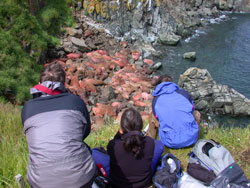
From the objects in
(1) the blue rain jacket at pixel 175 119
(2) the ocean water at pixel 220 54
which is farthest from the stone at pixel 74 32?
(1) the blue rain jacket at pixel 175 119

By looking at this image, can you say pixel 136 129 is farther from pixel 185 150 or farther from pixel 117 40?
pixel 117 40

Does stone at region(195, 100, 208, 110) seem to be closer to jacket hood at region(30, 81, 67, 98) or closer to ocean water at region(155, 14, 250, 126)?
ocean water at region(155, 14, 250, 126)

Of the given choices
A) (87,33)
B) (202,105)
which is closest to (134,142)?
(202,105)

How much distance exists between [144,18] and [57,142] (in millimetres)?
18485

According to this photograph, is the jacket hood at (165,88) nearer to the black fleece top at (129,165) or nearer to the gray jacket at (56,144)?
the black fleece top at (129,165)

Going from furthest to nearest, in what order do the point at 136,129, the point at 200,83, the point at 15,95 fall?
the point at 200,83 → the point at 15,95 → the point at 136,129

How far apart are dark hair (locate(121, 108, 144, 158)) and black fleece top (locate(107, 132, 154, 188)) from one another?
3.8 inches

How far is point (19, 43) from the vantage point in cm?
937

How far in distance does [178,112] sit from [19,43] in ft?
25.6

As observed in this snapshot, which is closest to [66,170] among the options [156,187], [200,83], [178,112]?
[156,187]

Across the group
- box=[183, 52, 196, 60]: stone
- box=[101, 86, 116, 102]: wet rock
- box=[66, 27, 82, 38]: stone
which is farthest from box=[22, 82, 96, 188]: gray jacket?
box=[183, 52, 196, 60]: stone

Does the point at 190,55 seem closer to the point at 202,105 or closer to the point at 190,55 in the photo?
Answer: the point at 190,55

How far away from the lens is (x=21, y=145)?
399 centimetres

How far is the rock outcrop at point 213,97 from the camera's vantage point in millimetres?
11383
